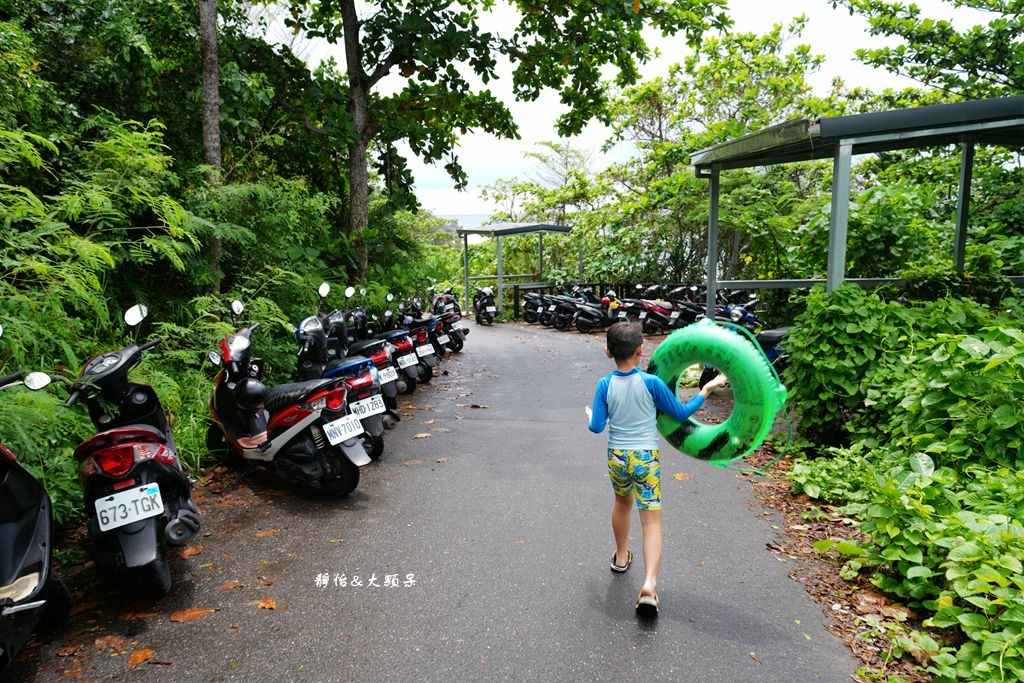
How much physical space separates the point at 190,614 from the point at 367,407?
242cm

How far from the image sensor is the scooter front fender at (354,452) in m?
4.59

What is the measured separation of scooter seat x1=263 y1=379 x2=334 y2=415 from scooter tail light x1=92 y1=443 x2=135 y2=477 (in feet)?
4.70

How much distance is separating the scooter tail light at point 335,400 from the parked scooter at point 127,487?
4.07 feet

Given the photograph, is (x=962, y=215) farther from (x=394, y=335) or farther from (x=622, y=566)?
(x=394, y=335)

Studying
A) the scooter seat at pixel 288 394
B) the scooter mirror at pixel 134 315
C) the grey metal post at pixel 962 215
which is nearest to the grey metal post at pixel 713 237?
the grey metal post at pixel 962 215

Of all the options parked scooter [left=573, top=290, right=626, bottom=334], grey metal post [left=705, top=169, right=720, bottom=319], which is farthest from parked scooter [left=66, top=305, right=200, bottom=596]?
parked scooter [left=573, top=290, right=626, bottom=334]

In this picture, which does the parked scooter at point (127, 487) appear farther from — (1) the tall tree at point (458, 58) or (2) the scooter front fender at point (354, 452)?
(1) the tall tree at point (458, 58)

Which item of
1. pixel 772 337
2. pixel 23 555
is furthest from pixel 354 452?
pixel 772 337

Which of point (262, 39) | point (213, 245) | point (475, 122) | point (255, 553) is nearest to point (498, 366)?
point (475, 122)

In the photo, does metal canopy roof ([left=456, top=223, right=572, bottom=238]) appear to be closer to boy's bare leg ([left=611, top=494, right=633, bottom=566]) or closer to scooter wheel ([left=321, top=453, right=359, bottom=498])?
scooter wheel ([left=321, top=453, right=359, bottom=498])

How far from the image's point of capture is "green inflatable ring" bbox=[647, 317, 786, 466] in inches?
129

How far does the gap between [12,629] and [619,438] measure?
2.84 m

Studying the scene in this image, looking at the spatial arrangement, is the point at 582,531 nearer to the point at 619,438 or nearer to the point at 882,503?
the point at 619,438

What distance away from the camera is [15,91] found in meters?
4.82
